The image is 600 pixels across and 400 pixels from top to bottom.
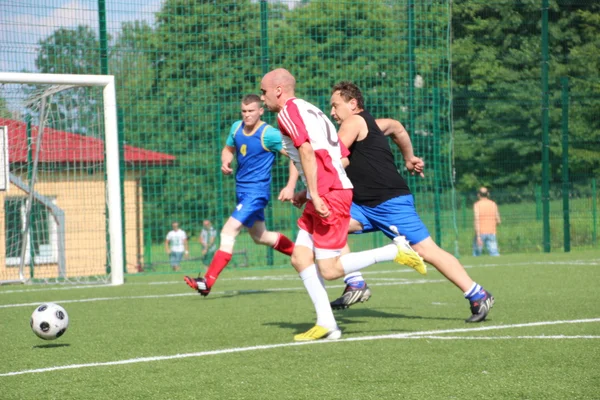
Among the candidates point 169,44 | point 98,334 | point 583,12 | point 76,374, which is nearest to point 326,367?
point 76,374

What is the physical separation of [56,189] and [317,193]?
7905mm

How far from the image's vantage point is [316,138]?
21.7ft

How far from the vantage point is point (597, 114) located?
64.2 ft

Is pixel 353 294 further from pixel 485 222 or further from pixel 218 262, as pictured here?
pixel 485 222

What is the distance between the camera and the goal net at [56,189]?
12867 millimetres

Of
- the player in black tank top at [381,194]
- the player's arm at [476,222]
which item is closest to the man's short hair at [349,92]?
the player in black tank top at [381,194]

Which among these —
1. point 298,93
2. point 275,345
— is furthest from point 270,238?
point 298,93

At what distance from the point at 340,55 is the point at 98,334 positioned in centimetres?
1066

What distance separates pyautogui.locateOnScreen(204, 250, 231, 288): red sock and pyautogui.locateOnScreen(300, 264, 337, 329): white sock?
9.50ft

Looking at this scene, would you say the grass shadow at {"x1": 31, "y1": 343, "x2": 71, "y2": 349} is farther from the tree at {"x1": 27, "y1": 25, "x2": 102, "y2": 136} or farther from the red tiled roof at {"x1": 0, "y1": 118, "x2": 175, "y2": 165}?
the red tiled roof at {"x1": 0, "y1": 118, "x2": 175, "y2": 165}

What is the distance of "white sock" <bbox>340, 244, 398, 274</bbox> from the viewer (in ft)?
22.8

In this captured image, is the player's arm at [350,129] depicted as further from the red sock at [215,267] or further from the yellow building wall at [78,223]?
the yellow building wall at [78,223]

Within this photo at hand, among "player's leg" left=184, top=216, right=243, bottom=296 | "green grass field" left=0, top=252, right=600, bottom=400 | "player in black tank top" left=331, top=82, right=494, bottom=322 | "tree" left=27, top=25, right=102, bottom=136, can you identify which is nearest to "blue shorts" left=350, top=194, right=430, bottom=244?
"player in black tank top" left=331, top=82, right=494, bottom=322

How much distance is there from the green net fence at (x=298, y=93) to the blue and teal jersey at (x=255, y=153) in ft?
12.7
